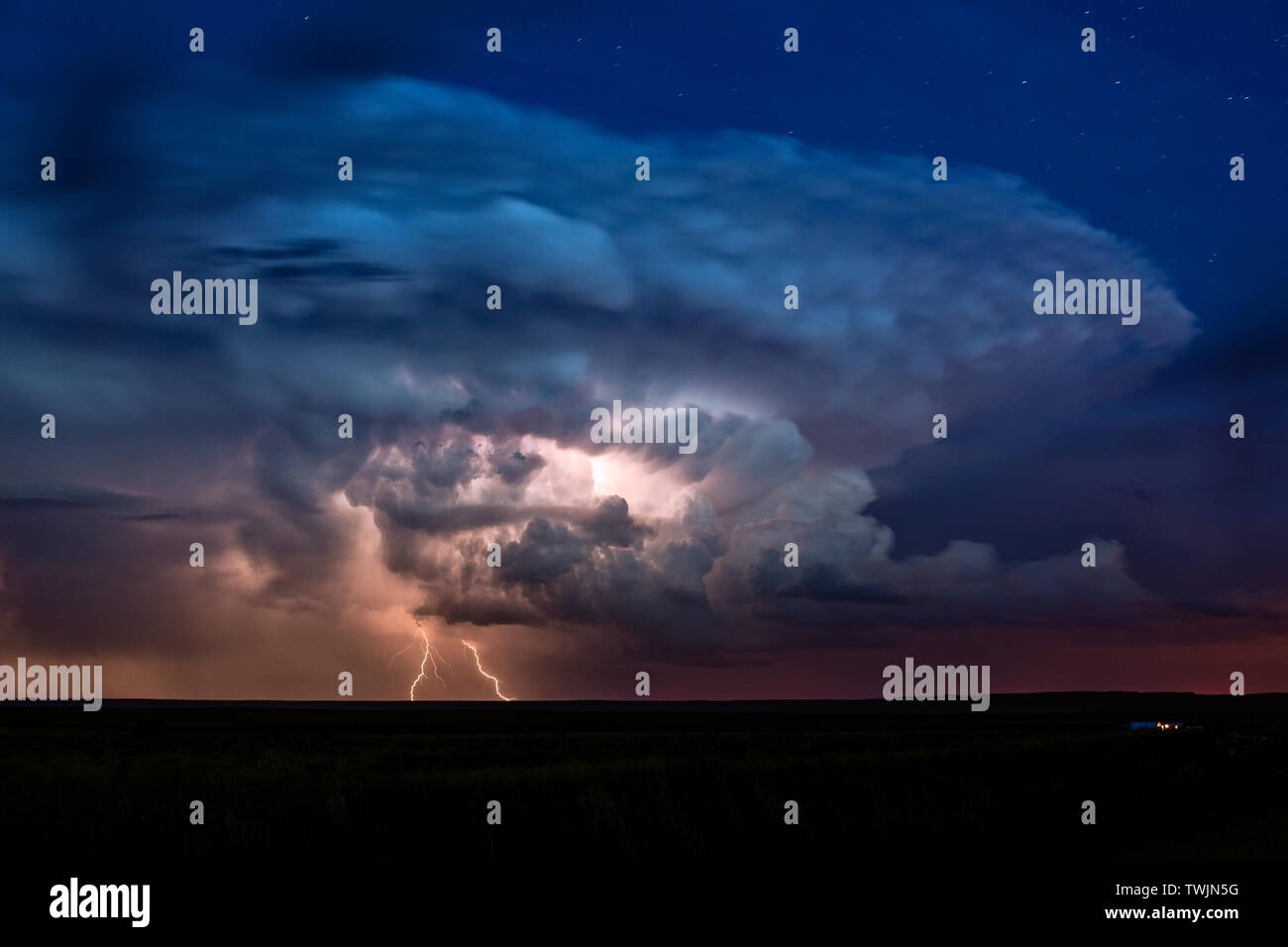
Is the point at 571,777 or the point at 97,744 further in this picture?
the point at 97,744
